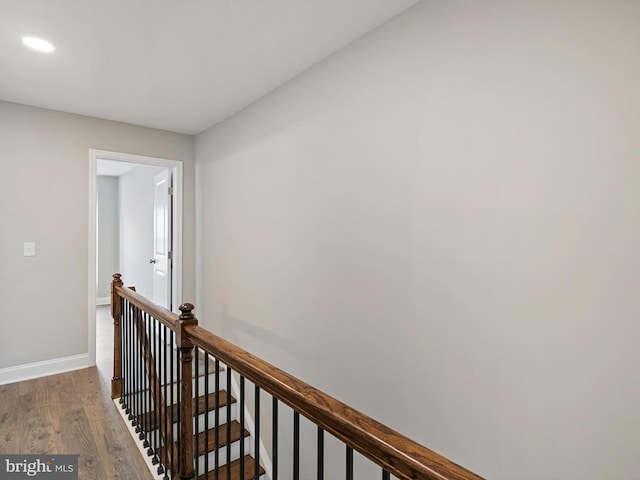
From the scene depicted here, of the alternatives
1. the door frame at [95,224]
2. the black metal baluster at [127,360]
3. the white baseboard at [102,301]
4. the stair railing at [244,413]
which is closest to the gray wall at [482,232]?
the stair railing at [244,413]

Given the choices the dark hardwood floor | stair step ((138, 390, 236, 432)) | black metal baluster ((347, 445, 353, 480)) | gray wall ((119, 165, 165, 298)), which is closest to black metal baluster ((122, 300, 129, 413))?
the dark hardwood floor

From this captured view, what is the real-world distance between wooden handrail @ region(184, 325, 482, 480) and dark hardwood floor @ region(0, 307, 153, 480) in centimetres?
154

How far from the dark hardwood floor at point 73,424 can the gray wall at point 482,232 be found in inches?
47.4

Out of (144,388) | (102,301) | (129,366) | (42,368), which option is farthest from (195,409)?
(102,301)

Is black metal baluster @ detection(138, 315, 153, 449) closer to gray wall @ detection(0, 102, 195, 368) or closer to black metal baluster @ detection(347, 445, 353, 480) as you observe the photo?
gray wall @ detection(0, 102, 195, 368)

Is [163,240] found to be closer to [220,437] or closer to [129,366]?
[129,366]

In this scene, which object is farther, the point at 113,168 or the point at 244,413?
the point at 113,168

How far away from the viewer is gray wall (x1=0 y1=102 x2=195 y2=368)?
120 inches

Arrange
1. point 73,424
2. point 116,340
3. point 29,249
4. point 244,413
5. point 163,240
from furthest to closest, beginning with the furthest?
point 163,240
point 29,249
point 116,340
point 73,424
point 244,413

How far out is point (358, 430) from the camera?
2.45 feet

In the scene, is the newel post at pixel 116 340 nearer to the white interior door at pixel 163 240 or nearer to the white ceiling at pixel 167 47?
the white interior door at pixel 163 240

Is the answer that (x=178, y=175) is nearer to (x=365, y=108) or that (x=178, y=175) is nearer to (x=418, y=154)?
(x=365, y=108)

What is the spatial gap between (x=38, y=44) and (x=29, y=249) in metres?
1.85

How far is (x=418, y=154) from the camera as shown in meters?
1.73
